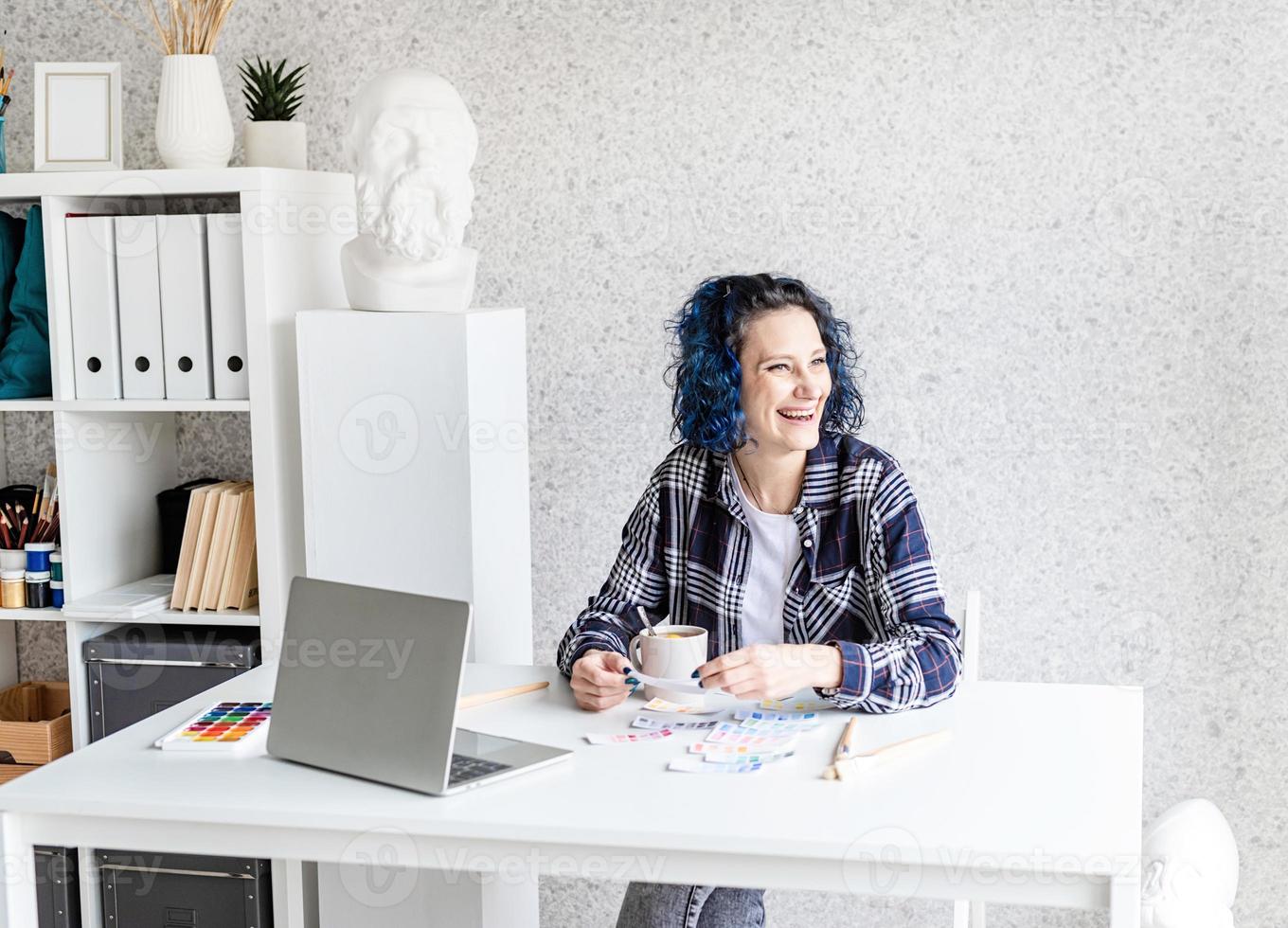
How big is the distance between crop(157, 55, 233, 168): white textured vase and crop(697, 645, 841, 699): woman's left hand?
1.50m

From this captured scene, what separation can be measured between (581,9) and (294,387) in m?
0.95

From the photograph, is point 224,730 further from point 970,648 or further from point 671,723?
point 970,648

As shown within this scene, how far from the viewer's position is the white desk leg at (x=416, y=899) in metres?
2.21

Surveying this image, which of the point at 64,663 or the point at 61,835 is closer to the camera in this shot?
the point at 61,835

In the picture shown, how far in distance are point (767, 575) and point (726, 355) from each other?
0.35 metres

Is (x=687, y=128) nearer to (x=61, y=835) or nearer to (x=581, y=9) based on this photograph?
(x=581, y=9)

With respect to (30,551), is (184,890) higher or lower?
lower

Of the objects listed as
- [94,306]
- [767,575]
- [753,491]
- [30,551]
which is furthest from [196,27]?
[767,575]

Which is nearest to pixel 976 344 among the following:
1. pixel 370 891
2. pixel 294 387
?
pixel 294 387

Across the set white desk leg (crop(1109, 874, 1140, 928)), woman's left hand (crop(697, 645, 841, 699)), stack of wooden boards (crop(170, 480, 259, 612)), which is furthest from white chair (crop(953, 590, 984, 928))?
stack of wooden boards (crop(170, 480, 259, 612))

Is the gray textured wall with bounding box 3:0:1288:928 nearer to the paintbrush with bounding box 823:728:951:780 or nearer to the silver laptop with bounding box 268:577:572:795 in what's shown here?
the paintbrush with bounding box 823:728:951:780

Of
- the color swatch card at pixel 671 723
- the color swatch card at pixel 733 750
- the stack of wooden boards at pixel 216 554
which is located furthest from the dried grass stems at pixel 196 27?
the color swatch card at pixel 733 750

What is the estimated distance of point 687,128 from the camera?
2639 millimetres

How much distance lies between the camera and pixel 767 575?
6.69 feet
